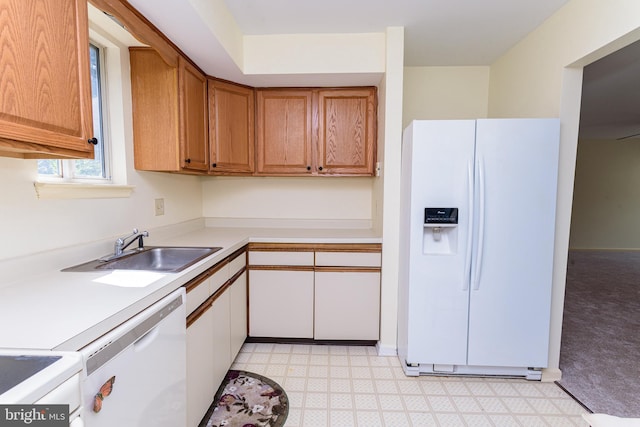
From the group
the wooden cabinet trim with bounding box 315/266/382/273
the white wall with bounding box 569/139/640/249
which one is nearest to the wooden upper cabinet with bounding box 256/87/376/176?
the wooden cabinet trim with bounding box 315/266/382/273

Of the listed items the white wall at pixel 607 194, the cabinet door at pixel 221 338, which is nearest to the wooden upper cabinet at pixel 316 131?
the cabinet door at pixel 221 338

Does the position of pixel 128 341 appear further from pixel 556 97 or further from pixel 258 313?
pixel 556 97

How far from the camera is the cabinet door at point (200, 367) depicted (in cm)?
143

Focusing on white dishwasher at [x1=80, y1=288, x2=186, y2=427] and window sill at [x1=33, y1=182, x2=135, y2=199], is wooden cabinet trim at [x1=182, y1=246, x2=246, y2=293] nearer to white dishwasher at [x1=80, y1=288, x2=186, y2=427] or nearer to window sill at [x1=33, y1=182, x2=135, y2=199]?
white dishwasher at [x1=80, y1=288, x2=186, y2=427]

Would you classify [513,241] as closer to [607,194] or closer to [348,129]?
[348,129]

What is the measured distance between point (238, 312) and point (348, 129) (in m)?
1.69

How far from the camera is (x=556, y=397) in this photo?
1899mm

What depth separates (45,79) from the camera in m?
0.98

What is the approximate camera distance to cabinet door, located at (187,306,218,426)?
56.2 inches

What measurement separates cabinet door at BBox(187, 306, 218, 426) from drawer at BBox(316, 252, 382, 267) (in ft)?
3.13

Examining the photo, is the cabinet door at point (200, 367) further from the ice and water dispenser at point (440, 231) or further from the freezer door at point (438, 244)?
the ice and water dispenser at point (440, 231)

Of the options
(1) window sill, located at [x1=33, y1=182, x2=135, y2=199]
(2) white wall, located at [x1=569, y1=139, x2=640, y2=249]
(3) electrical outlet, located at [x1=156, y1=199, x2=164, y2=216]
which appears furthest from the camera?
(2) white wall, located at [x1=569, y1=139, x2=640, y2=249]

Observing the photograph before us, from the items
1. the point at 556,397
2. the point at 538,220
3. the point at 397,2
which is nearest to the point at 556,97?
the point at 538,220

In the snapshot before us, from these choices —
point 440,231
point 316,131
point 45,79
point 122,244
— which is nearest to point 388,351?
point 440,231
